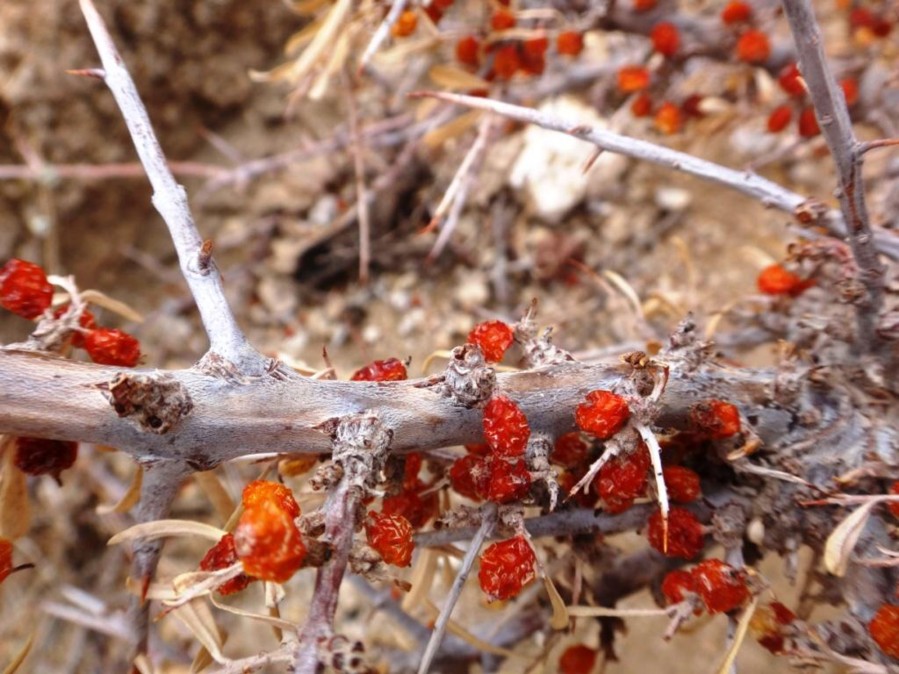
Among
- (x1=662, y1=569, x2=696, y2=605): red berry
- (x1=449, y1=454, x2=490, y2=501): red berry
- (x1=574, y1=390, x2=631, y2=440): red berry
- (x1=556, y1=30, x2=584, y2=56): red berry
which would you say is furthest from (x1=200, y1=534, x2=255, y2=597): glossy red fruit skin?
(x1=556, y1=30, x2=584, y2=56): red berry

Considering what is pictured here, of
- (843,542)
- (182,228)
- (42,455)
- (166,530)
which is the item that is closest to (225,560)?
(166,530)

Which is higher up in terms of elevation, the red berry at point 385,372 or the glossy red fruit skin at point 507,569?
the red berry at point 385,372

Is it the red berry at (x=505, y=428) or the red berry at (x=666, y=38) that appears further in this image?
the red berry at (x=666, y=38)

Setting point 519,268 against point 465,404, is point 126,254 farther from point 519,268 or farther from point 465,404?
point 465,404

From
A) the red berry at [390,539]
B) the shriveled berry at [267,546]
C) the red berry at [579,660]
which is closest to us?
the shriveled berry at [267,546]

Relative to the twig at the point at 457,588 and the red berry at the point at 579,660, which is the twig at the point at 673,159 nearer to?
the twig at the point at 457,588

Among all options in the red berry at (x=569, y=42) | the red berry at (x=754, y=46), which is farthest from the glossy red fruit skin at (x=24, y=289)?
the red berry at (x=754, y=46)

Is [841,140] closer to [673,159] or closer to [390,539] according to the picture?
[673,159]
